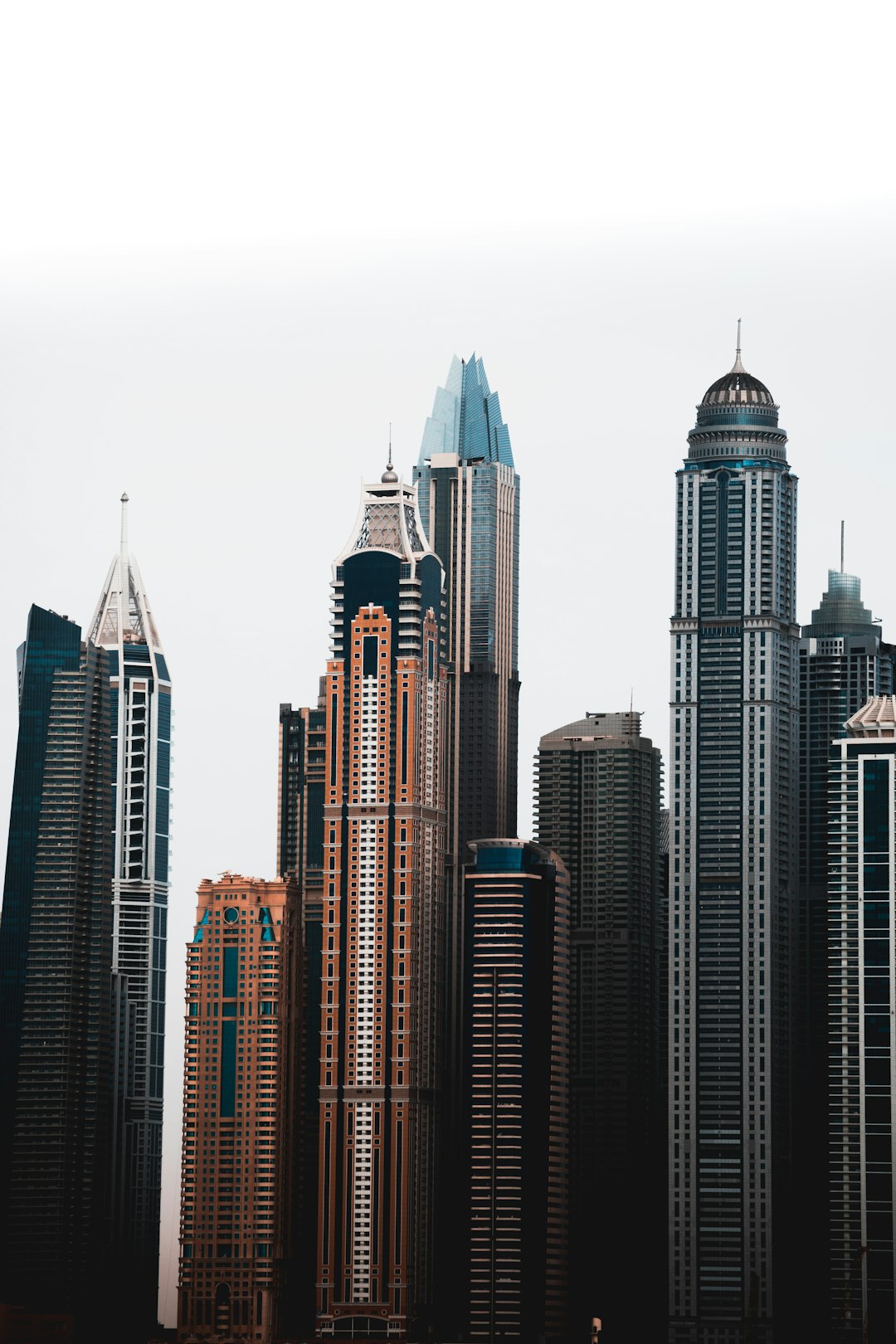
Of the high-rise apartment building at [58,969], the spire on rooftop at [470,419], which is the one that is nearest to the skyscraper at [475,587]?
the spire on rooftop at [470,419]

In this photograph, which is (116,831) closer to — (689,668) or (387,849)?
(387,849)

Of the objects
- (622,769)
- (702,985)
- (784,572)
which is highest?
(784,572)

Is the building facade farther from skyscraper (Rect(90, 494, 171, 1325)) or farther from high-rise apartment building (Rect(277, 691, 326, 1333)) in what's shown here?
skyscraper (Rect(90, 494, 171, 1325))

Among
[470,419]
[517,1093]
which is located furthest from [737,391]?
[517,1093]

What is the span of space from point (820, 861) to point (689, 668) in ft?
9.82

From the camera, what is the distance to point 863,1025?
114 ft

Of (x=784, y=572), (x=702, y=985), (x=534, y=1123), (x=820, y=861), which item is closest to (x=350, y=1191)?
(x=534, y=1123)

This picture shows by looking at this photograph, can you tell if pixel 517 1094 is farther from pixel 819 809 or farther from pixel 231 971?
pixel 819 809

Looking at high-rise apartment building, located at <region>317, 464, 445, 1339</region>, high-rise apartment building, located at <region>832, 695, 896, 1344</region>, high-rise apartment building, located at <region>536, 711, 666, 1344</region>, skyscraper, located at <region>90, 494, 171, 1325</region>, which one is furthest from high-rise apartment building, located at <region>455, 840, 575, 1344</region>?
skyscraper, located at <region>90, 494, 171, 1325</region>

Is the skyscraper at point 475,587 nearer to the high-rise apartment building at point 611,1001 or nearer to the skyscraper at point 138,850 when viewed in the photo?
the high-rise apartment building at point 611,1001

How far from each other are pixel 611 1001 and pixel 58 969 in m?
7.52

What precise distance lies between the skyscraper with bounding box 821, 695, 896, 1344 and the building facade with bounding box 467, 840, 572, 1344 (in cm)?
343

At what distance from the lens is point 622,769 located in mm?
40219

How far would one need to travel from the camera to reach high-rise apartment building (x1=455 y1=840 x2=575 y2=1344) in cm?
3472
